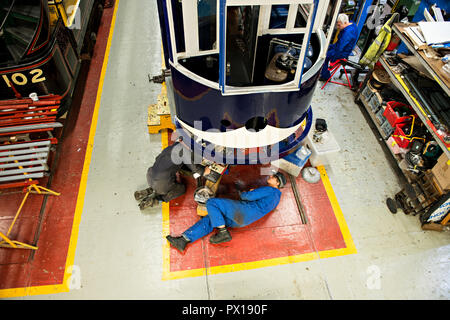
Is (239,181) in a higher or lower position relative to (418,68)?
lower

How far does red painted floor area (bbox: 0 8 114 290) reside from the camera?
13.9 feet

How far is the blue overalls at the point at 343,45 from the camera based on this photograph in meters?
6.57

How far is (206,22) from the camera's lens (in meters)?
4.14

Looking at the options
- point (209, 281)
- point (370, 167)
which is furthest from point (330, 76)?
point (209, 281)

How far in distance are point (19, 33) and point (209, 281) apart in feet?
16.8

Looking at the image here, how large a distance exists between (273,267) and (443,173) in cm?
291

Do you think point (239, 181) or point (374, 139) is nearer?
point (239, 181)

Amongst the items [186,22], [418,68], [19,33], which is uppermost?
[186,22]

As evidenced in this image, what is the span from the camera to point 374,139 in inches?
236

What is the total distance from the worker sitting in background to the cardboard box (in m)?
3.40

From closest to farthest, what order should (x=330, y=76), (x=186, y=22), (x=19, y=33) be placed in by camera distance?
(x=186, y=22) < (x=19, y=33) < (x=330, y=76)

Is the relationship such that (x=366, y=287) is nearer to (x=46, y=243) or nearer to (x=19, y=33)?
(x=46, y=243)

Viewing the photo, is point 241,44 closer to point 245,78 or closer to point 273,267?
point 245,78

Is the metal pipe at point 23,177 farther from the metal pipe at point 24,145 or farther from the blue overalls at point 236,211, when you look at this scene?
the blue overalls at point 236,211
